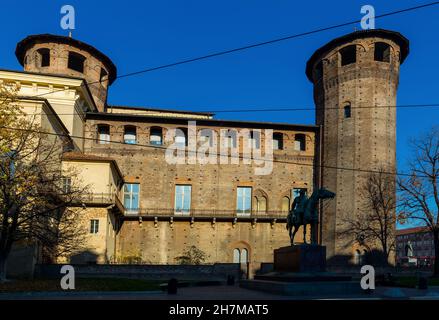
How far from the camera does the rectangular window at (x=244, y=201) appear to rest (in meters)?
36.9

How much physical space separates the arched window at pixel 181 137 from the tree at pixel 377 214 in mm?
14087

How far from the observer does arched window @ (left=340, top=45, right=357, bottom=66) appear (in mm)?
37500

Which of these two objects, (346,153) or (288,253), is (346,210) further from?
(288,253)

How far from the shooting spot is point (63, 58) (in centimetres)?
3784

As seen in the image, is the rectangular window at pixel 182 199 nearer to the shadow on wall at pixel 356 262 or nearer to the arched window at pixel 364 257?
the shadow on wall at pixel 356 262

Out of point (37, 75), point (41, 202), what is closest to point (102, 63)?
point (37, 75)

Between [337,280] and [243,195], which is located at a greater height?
[243,195]

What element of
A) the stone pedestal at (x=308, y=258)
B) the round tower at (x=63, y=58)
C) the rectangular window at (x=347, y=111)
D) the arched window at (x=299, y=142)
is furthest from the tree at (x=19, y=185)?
the rectangular window at (x=347, y=111)

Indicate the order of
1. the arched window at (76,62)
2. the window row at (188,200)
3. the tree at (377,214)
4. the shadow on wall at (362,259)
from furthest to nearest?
the arched window at (76,62), the window row at (188,200), the shadow on wall at (362,259), the tree at (377,214)

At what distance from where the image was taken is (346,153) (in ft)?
117

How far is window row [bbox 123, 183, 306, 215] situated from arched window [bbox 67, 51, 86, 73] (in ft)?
39.2

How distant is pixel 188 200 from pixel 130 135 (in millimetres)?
7158

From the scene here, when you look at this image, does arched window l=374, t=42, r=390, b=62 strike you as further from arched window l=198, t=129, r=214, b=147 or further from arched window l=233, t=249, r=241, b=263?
arched window l=233, t=249, r=241, b=263

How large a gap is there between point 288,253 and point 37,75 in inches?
861
